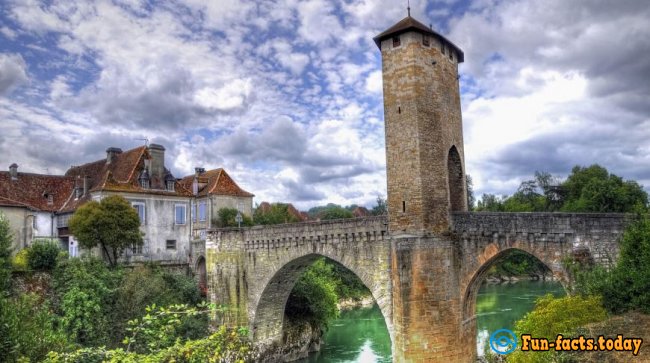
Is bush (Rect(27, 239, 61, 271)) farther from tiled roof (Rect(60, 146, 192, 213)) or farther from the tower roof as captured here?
the tower roof

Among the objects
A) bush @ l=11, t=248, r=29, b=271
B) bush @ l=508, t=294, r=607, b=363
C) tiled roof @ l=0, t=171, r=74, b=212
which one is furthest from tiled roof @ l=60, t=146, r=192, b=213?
bush @ l=508, t=294, r=607, b=363

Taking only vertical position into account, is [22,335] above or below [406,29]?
below

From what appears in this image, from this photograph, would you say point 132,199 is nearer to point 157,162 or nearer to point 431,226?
point 157,162

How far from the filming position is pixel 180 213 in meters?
35.2

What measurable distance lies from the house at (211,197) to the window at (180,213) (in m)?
0.66

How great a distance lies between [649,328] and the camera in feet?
36.1

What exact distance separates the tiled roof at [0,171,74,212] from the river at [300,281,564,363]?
62.8 feet

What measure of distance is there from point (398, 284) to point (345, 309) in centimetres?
2731

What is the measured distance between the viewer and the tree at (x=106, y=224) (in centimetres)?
2725

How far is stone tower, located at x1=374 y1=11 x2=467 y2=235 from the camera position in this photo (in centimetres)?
1900

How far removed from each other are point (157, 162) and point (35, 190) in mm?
7944

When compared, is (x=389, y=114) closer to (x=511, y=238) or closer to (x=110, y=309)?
(x=511, y=238)

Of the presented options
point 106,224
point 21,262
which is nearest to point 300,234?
point 106,224

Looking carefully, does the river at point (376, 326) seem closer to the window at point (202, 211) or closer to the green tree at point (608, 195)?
the green tree at point (608, 195)
